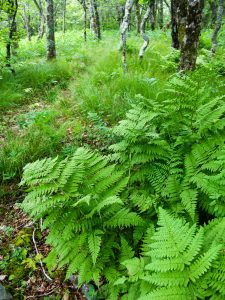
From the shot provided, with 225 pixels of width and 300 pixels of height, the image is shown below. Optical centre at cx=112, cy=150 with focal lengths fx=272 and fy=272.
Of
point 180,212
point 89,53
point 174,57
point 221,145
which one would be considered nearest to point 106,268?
point 180,212

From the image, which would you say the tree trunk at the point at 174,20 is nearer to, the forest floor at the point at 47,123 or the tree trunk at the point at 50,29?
the forest floor at the point at 47,123

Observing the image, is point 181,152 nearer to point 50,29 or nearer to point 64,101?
point 64,101

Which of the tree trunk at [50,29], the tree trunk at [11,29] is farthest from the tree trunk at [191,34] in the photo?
the tree trunk at [50,29]

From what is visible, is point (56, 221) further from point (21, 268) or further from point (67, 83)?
point (67, 83)

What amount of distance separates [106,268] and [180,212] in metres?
0.87

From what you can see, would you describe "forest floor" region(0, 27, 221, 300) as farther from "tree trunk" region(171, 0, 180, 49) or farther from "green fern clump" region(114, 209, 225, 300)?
"green fern clump" region(114, 209, 225, 300)

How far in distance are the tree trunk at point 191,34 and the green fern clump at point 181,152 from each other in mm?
2099

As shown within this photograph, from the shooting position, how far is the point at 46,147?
4652 mm

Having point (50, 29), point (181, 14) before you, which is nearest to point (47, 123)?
point (181, 14)

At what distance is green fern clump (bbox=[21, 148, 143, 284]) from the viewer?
2455mm

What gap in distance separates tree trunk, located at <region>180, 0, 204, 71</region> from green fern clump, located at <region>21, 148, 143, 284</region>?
3590 millimetres

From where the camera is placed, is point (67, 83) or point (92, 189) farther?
point (67, 83)

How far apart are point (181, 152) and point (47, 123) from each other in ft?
10.4

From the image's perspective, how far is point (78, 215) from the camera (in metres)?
2.66
